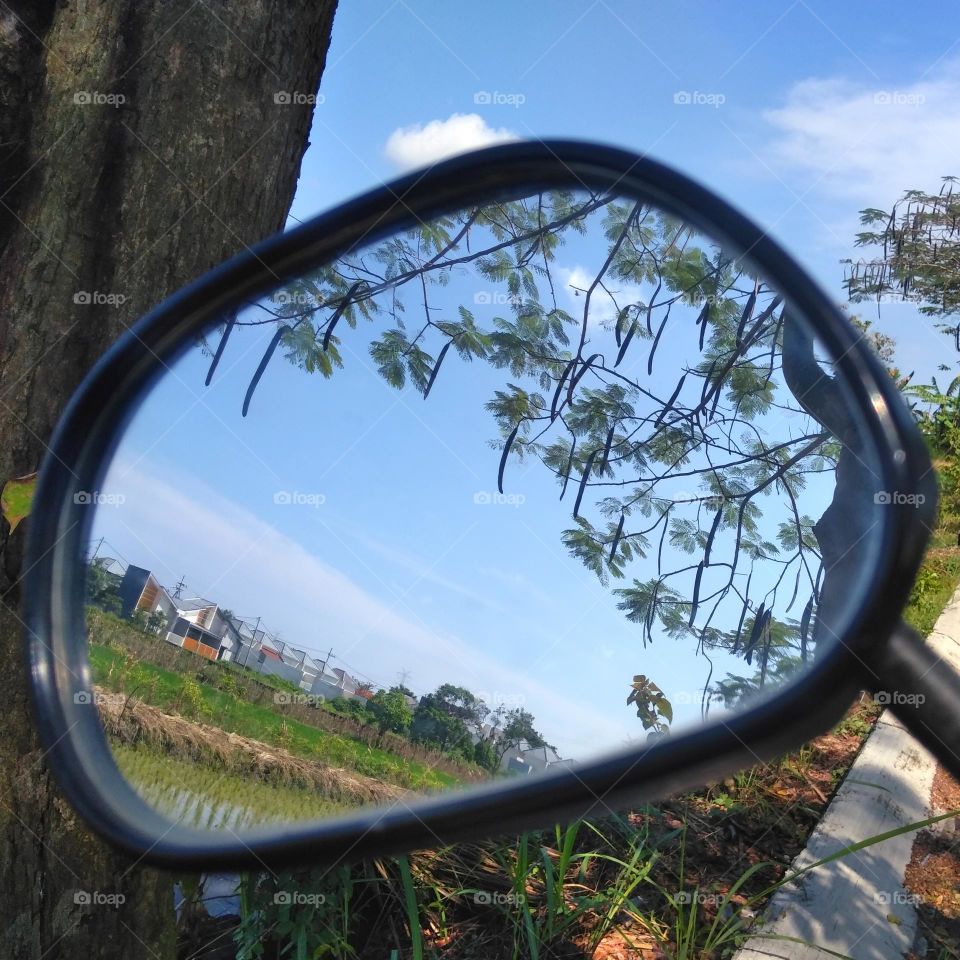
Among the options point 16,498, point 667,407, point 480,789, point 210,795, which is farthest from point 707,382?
point 16,498

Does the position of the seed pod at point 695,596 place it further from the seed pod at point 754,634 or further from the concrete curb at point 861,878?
the concrete curb at point 861,878

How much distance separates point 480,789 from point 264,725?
0.52 m

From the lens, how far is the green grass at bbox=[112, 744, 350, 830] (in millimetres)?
1116

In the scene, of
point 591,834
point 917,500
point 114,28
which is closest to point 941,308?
point 591,834

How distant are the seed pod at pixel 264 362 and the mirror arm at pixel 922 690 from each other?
93cm

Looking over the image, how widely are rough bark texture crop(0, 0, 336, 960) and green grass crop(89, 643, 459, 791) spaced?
0.59m

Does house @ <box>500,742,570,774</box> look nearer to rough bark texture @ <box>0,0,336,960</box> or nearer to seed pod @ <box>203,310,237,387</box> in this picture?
seed pod @ <box>203,310,237,387</box>

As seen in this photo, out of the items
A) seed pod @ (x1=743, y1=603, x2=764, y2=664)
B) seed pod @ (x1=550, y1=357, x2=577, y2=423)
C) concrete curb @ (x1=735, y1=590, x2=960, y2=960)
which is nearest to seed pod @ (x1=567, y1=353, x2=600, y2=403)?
seed pod @ (x1=550, y1=357, x2=577, y2=423)

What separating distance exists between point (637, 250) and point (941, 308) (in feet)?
52.9

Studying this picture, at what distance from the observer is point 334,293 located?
48.8 inches

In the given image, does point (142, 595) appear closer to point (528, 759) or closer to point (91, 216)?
point (528, 759)

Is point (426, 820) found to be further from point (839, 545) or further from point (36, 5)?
point (36, 5)

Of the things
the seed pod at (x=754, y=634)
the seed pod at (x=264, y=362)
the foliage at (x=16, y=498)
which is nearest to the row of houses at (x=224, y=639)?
the seed pod at (x=264, y=362)

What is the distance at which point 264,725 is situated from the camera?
1199 mm
